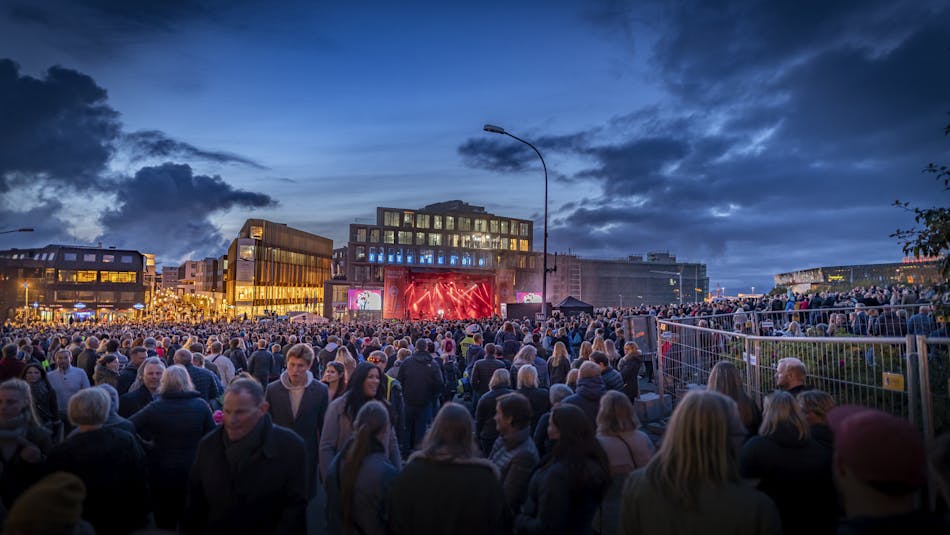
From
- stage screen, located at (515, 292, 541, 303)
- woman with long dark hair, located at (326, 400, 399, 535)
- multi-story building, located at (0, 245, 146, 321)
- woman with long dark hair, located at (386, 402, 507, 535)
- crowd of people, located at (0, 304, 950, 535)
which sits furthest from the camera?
multi-story building, located at (0, 245, 146, 321)

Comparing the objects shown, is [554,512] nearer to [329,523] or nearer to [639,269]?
[329,523]

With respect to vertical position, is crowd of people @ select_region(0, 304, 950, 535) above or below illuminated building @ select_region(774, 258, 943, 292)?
below

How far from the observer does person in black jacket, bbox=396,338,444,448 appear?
772 centimetres

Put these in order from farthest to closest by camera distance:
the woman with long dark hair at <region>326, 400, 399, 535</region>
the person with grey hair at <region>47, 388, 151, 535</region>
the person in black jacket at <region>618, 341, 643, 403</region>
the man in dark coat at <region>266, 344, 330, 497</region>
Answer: the person in black jacket at <region>618, 341, 643, 403</region> < the man in dark coat at <region>266, 344, 330, 497</region> < the person with grey hair at <region>47, 388, 151, 535</region> < the woman with long dark hair at <region>326, 400, 399, 535</region>

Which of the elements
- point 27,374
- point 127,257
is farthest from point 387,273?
point 127,257

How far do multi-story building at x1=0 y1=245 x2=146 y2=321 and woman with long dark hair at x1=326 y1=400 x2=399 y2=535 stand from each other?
8144 cm

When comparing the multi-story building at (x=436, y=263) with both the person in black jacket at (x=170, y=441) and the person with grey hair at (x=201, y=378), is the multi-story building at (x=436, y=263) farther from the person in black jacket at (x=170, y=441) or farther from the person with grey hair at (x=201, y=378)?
the person in black jacket at (x=170, y=441)

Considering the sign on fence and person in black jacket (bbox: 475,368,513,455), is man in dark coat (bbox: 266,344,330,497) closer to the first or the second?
person in black jacket (bbox: 475,368,513,455)

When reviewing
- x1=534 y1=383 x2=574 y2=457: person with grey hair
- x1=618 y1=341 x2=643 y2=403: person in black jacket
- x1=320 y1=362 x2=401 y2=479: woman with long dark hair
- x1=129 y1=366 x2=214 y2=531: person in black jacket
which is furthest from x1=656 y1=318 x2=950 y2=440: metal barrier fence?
x1=129 y1=366 x2=214 y2=531: person in black jacket

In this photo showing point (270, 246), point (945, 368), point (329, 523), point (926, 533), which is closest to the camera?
point (926, 533)

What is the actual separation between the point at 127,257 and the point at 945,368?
92.1 m

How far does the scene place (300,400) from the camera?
5.24 m

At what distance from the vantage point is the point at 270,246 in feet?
244

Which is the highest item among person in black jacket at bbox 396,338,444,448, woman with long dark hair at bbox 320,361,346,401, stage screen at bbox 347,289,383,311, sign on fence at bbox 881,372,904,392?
stage screen at bbox 347,289,383,311
